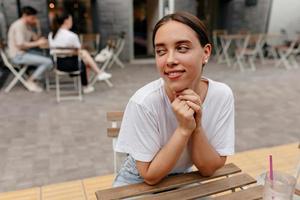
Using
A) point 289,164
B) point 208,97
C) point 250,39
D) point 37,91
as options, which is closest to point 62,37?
point 37,91

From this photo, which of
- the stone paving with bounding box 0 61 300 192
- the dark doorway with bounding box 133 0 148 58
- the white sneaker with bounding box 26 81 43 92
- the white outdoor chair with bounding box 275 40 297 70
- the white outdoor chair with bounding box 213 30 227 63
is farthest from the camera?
the dark doorway with bounding box 133 0 148 58

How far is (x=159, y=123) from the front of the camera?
45.6 inches

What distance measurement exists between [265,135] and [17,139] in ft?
8.70

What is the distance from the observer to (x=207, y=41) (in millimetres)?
1101

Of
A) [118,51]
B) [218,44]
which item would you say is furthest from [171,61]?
[218,44]

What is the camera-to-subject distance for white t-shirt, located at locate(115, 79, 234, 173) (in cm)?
113

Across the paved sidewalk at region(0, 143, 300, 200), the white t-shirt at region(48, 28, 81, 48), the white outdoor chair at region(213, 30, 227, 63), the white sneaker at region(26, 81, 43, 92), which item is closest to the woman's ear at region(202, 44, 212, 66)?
the paved sidewalk at region(0, 143, 300, 200)

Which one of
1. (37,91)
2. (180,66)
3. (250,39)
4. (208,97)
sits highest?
(180,66)

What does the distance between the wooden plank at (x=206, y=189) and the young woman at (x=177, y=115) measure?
6 cm

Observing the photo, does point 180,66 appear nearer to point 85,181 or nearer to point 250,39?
point 85,181

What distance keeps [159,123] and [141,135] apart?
0.28 feet

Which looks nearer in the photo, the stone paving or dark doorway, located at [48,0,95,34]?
the stone paving

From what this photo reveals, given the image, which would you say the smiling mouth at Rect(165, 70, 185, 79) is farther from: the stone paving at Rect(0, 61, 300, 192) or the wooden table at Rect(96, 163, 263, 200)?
the stone paving at Rect(0, 61, 300, 192)

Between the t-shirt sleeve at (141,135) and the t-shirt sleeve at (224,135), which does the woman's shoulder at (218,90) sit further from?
the t-shirt sleeve at (141,135)
